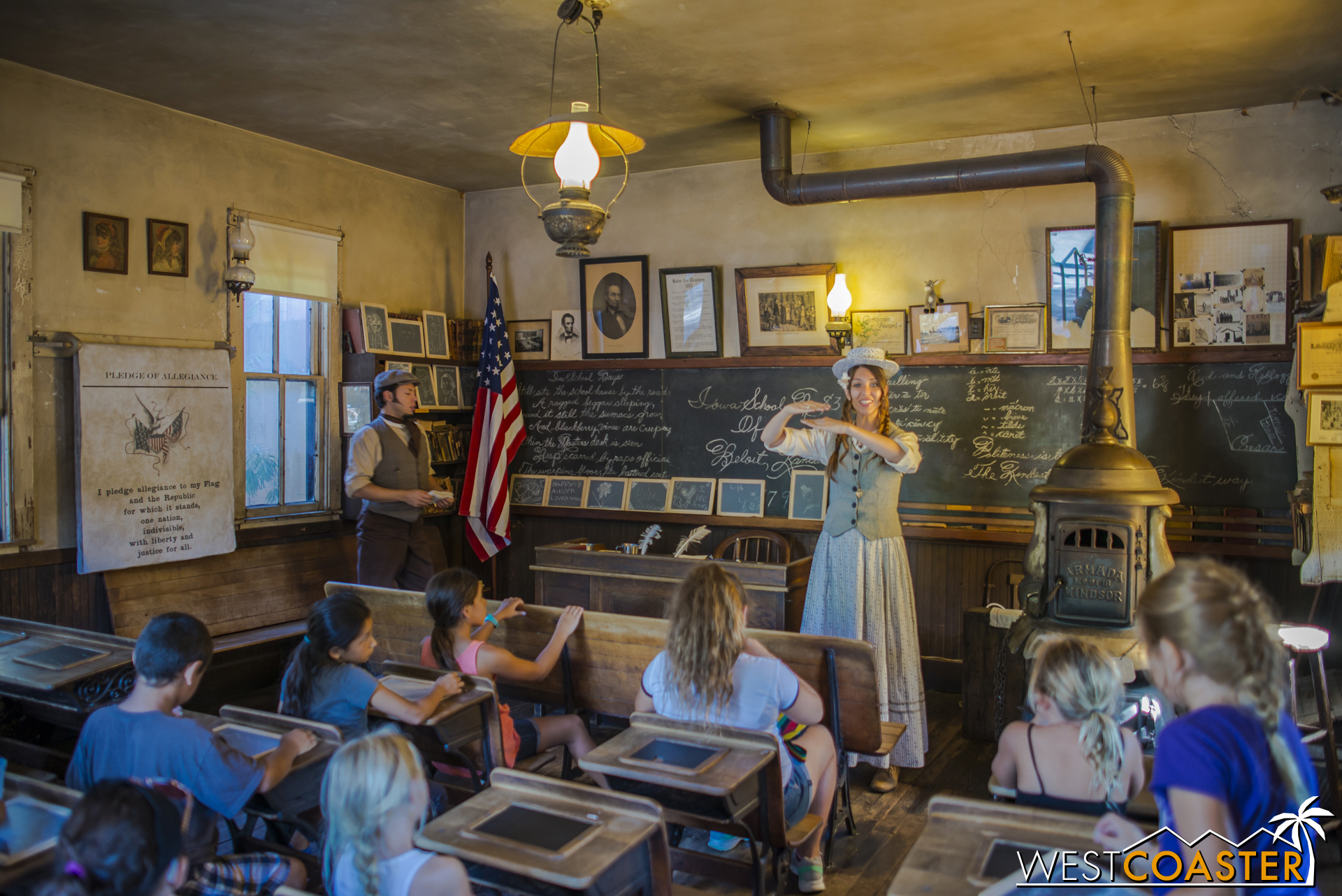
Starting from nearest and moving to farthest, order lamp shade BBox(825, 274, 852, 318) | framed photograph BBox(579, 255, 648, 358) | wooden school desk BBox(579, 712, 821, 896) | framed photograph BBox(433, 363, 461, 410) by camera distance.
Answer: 1. wooden school desk BBox(579, 712, 821, 896)
2. lamp shade BBox(825, 274, 852, 318)
3. framed photograph BBox(579, 255, 648, 358)
4. framed photograph BBox(433, 363, 461, 410)

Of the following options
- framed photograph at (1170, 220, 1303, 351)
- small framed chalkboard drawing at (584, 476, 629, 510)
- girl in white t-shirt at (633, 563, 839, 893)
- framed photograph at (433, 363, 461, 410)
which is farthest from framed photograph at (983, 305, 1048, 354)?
framed photograph at (433, 363, 461, 410)

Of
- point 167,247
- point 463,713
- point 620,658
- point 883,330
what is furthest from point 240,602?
point 883,330

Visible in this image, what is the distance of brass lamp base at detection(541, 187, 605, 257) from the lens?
3.12 m

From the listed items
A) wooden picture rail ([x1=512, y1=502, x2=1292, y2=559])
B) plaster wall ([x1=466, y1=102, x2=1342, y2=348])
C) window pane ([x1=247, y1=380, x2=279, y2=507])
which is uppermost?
plaster wall ([x1=466, y1=102, x2=1342, y2=348])

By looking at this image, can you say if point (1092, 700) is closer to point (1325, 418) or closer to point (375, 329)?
point (1325, 418)

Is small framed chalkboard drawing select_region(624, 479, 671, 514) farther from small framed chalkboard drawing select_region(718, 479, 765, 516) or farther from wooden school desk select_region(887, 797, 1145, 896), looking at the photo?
wooden school desk select_region(887, 797, 1145, 896)

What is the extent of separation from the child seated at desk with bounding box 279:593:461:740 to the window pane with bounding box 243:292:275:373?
10.6ft

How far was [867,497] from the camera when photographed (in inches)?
151

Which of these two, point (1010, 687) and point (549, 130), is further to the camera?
point (1010, 687)

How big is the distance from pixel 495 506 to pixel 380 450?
136cm

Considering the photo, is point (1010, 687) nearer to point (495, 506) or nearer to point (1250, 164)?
point (1250, 164)

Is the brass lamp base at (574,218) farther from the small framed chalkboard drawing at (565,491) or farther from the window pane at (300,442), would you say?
the small framed chalkboard drawing at (565,491)

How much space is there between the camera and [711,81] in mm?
4387

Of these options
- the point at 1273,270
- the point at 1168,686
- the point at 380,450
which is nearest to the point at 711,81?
the point at 380,450
